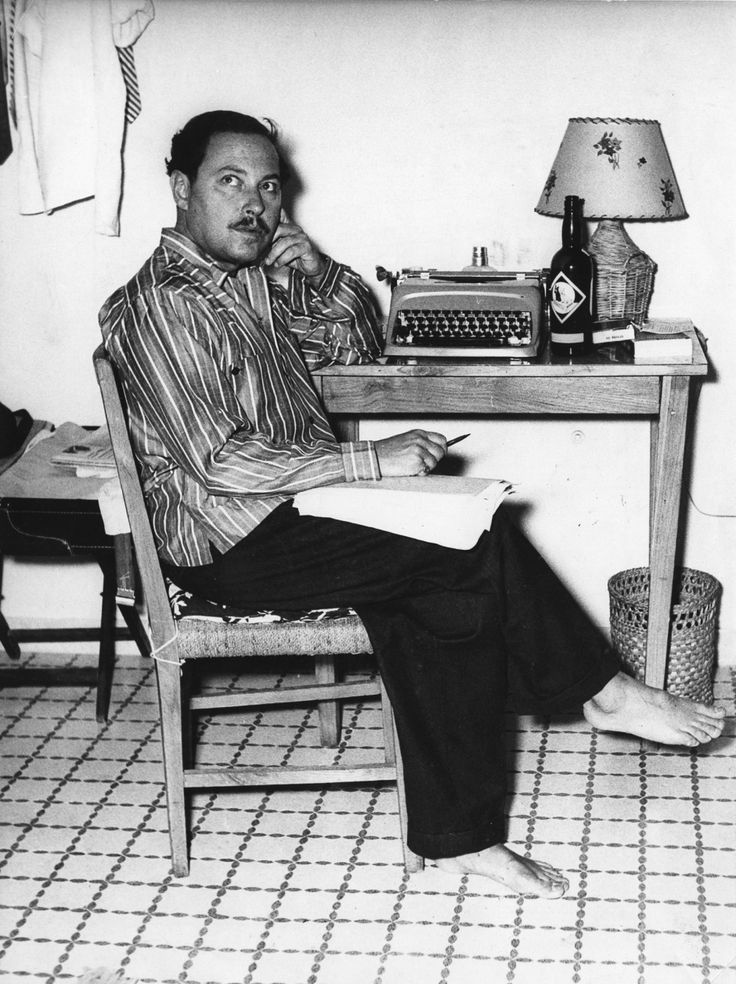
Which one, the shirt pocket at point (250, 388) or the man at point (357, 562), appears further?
the shirt pocket at point (250, 388)

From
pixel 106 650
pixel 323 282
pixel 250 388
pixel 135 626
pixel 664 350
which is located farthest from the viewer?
pixel 135 626

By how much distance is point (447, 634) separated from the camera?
2193 millimetres

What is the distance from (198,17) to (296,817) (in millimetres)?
1822

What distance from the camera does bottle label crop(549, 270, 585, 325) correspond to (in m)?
2.69

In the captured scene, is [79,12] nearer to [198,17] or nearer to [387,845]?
[198,17]

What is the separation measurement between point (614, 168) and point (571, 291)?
324 mm

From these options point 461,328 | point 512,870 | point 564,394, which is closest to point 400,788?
point 512,870

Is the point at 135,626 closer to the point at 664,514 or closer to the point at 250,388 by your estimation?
the point at 250,388

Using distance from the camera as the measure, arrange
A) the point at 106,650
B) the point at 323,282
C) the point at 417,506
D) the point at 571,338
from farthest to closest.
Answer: the point at 106,650
the point at 323,282
the point at 571,338
the point at 417,506

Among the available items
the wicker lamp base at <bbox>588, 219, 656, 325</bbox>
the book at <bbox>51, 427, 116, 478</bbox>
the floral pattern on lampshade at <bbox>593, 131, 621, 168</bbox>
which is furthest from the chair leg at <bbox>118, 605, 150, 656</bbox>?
the floral pattern on lampshade at <bbox>593, 131, 621, 168</bbox>

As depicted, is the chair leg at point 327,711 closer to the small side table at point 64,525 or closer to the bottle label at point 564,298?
the small side table at point 64,525

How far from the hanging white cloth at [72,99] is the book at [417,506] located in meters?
1.22

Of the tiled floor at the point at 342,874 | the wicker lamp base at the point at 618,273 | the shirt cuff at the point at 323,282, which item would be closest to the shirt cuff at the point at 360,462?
the shirt cuff at the point at 323,282

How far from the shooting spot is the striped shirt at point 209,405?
2.22 m
